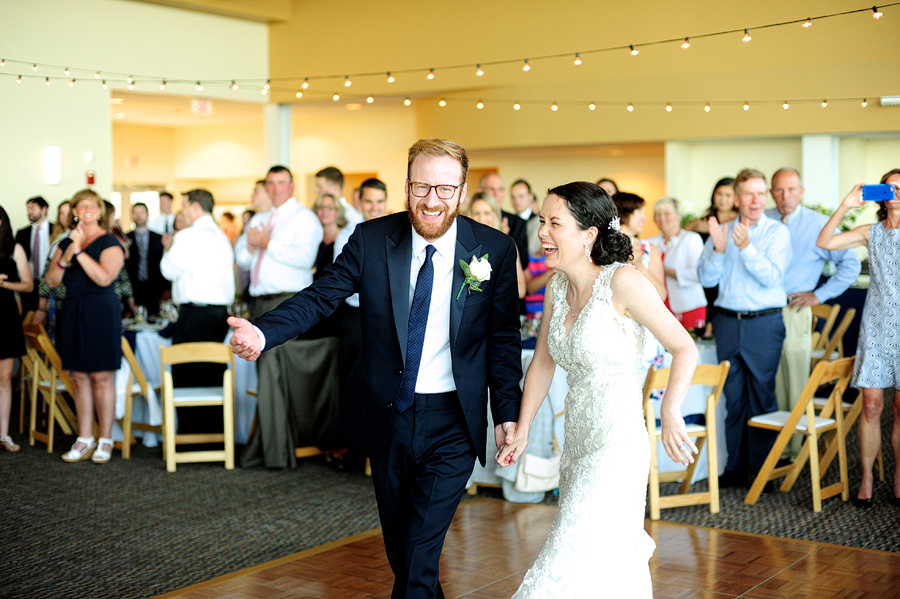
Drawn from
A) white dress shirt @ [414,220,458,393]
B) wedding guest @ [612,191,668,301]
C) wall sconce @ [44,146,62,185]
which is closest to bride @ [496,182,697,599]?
white dress shirt @ [414,220,458,393]

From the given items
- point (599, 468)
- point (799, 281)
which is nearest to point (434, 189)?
point (599, 468)

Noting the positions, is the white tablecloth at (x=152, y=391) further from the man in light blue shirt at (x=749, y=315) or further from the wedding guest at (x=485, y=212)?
the man in light blue shirt at (x=749, y=315)

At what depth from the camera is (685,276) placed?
7137 mm

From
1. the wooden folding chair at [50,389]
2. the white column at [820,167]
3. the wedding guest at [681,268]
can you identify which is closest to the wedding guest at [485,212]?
the wedding guest at [681,268]

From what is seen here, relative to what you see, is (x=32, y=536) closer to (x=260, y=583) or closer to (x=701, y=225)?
(x=260, y=583)

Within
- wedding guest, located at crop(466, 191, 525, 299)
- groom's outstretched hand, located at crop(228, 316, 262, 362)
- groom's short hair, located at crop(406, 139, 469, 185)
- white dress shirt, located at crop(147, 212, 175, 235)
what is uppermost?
white dress shirt, located at crop(147, 212, 175, 235)

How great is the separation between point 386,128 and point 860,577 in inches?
554

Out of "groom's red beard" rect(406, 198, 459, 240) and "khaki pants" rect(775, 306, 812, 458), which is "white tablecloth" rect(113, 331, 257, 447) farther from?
"groom's red beard" rect(406, 198, 459, 240)

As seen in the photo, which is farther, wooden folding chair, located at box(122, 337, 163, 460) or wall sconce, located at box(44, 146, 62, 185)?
wall sconce, located at box(44, 146, 62, 185)

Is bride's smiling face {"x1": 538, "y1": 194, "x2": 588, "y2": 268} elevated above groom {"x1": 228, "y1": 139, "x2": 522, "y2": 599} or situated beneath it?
elevated above

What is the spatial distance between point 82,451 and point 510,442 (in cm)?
489

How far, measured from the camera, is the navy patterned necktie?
2.86m

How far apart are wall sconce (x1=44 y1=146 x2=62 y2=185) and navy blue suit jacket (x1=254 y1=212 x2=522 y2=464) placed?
34.0ft

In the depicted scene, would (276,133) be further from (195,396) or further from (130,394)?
(195,396)
